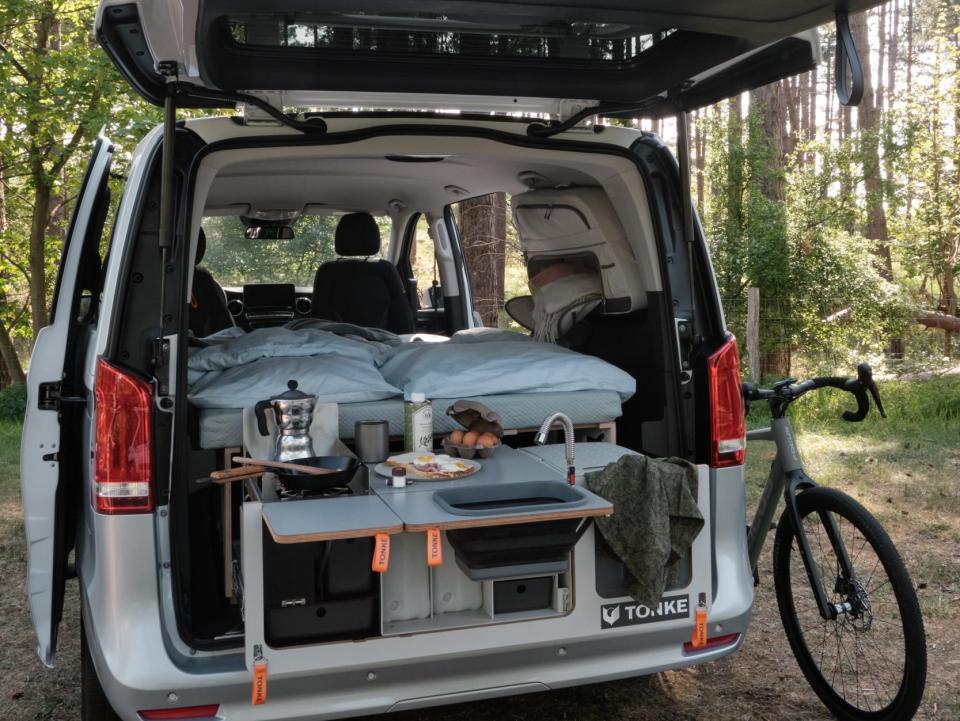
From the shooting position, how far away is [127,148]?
10.3 m

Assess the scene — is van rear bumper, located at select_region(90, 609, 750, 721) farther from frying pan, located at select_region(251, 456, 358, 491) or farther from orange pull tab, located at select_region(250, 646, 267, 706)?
frying pan, located at select_region(251, 456, 358, 491)

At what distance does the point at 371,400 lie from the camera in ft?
10.0

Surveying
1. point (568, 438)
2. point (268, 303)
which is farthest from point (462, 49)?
point (268, 303)

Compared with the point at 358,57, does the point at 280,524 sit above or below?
below

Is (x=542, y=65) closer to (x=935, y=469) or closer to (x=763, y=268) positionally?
(x=935, y=469)

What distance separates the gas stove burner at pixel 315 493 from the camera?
2446mm

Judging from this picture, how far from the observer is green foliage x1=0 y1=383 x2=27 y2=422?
10.5 metres

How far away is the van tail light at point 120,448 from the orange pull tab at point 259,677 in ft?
1.55

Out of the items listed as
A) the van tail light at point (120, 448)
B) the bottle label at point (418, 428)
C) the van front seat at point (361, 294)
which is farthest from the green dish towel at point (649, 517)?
the van front seat at point (361, 294)

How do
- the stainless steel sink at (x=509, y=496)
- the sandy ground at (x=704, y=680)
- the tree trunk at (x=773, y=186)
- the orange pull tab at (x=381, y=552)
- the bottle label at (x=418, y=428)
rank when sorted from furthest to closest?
the tree trunk at (x=773, y=186) < the sandy ground at (x=704, y=680) < the bottle label at (x=418, y=428) < the stainless steel sink at (x=509, y=496) < the orange pull tab at (x=381, y=552)

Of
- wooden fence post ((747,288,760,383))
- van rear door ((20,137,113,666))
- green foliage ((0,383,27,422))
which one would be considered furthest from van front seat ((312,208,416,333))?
wooden fence post ((747,288,760,383))

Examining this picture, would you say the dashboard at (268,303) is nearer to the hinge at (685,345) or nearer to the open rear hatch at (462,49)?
the open rear hatch at (462,49)

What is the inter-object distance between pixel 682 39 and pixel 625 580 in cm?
147

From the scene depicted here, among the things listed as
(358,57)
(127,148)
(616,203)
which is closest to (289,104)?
(358,57)
